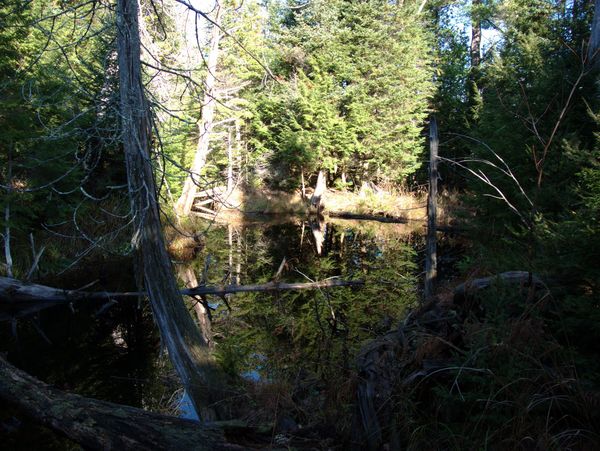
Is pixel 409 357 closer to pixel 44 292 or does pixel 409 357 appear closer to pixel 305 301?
pixel 305 301

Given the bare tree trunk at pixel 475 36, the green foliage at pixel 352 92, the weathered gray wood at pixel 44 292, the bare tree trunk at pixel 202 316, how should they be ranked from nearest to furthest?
the bare tree trunk at pixel 202 316
the weathered gray wood at pixel 44 292
the green foliage at pixel 352 92
the bare tree trunk at pixel 475 36

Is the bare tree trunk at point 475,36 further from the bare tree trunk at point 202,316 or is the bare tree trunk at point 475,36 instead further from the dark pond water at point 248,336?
the bare tree trunk at point 202,316

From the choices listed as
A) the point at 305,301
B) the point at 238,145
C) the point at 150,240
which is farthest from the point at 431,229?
the point at 238,145

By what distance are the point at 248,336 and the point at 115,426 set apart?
145 inches

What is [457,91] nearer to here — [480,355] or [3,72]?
[3,72]

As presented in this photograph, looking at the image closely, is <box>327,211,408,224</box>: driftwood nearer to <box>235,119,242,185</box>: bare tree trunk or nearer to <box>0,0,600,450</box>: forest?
<box>0,0,600,450</box>: forest

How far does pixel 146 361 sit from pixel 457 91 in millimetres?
20741

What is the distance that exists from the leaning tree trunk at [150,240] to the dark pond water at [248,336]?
1.50ft

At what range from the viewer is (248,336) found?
6.72 m

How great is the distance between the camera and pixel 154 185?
488 centimetres

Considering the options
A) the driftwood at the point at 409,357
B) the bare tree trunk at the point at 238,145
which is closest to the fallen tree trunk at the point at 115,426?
the driftwood at the point at 409,357

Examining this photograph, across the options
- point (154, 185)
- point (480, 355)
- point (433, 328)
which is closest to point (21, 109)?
point (154, 185)

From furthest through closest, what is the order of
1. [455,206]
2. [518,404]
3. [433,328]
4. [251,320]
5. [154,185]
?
[455,206] < [251,320] < [154,185] < [433,328] < [518,404]

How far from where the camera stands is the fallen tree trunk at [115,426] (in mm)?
2941
